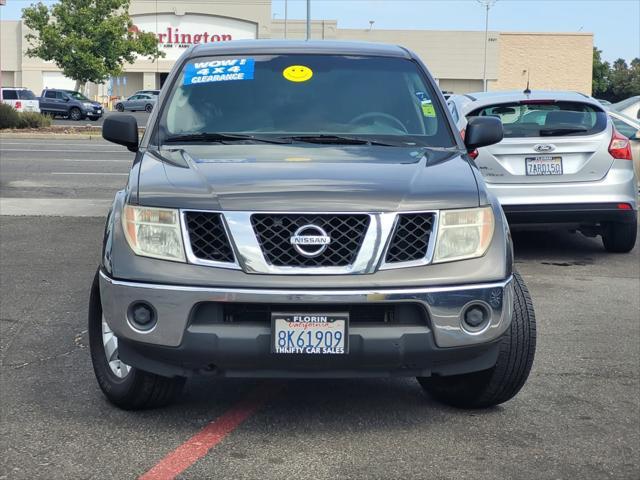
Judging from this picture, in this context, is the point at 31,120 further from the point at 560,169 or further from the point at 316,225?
the point at 316,225

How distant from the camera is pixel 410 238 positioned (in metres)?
4.02

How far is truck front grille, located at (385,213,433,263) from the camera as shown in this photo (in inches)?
157

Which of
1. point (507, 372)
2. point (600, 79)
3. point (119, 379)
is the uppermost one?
point (507, 372)

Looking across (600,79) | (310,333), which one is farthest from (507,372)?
(600,79)

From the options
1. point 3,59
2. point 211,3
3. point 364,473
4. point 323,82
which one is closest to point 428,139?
point 323,82

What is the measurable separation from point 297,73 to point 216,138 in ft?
2.50

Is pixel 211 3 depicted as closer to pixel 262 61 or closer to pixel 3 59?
pixel 3 59

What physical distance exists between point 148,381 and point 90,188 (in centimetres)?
1057

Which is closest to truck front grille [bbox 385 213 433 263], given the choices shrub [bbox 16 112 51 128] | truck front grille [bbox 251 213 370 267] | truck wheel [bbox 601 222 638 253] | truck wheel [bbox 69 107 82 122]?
truck front grille [bbox 251 213 370 267]

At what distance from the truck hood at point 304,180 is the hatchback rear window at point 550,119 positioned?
176 inches

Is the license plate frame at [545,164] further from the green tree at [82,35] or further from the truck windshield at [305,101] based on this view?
the green tree at [82,35]

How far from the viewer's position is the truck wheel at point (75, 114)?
151ft

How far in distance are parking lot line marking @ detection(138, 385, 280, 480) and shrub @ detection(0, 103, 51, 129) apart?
28.3m

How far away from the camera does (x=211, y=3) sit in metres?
70.9
